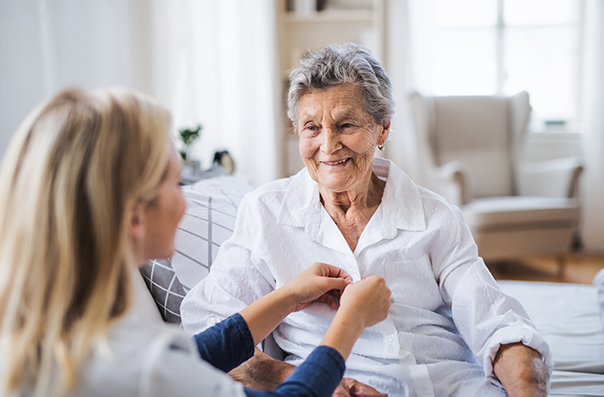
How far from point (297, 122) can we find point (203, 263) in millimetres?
444

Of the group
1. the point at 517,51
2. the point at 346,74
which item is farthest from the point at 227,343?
the point at 517,51

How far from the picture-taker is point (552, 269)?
11.3 feet

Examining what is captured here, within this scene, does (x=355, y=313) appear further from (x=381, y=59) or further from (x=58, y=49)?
(x=381, y=59)

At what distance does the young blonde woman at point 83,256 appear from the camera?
53cm

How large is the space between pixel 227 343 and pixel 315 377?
10.4 inches

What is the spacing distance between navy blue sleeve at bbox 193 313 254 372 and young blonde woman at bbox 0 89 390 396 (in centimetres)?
29

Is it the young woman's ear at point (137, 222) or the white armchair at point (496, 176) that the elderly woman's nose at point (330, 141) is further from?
the white armchair at point (496, 176)

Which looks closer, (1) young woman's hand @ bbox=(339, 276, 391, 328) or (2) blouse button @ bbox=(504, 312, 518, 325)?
(1) young woman's hand @ bbox=(339, 276, 391, 328)

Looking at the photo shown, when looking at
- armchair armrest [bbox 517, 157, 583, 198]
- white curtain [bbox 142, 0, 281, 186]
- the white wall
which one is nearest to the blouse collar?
the white wall

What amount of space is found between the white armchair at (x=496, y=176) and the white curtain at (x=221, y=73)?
3.83 feet

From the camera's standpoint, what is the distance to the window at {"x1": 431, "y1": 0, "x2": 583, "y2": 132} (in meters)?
4.00

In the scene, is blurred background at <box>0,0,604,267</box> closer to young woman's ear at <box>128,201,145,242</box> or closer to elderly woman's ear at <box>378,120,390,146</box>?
elderly woman's ear at <box>378,120,390,146</box>

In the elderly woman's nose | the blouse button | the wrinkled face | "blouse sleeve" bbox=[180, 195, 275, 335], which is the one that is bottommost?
the blouse button

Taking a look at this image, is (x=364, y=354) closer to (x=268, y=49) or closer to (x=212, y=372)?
(x=212, y=372)
